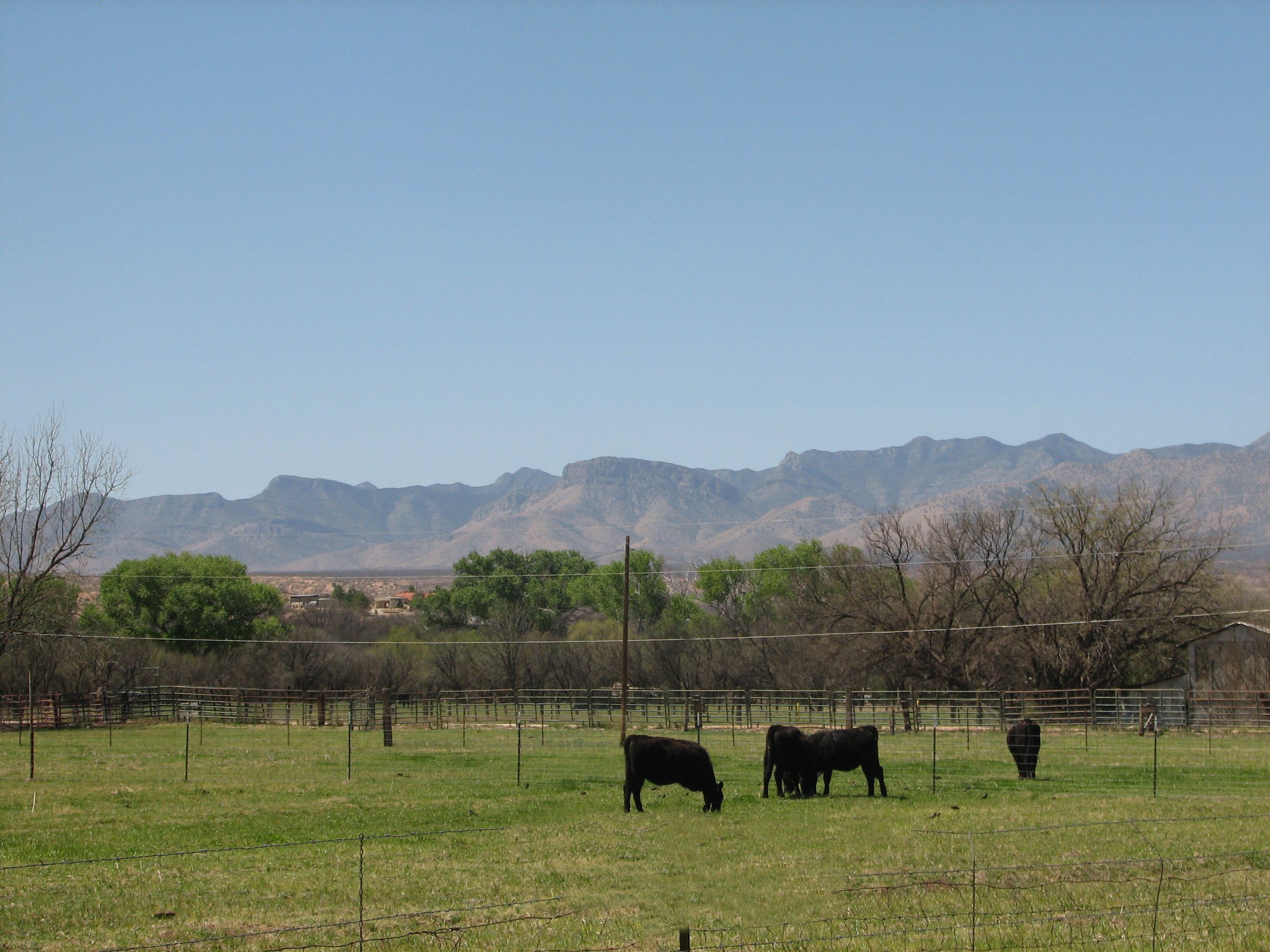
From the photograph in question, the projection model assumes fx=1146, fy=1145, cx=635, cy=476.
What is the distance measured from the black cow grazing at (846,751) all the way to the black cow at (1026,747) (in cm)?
392

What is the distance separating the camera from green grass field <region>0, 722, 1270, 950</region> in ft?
32.3

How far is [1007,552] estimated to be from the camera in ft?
186

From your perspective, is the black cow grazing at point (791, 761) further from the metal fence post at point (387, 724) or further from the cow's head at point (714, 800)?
the metal fence post at point (387, 724)

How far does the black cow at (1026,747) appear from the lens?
23.3 metres

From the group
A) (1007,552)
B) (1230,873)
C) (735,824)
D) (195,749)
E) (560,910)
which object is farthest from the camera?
(1007,552)

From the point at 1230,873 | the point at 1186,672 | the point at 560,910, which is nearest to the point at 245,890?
the point at 560,910

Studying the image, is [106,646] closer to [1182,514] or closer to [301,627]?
[301,627]

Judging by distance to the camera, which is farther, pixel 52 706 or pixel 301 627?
pixel 301 627

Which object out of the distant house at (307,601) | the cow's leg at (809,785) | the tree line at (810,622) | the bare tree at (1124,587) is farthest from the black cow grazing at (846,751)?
the distant house at (307,601)

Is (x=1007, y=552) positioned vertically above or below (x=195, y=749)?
above

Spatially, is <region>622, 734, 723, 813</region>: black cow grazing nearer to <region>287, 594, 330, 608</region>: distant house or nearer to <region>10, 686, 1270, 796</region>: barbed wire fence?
<region>10, 686, 1270, 796</region>: barbed wire fence

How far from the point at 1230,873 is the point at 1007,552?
4657 cm

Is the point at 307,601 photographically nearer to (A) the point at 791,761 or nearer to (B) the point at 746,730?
(B) the point at 746,730

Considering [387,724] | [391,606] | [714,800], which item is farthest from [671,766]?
[391,606]
